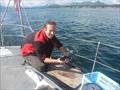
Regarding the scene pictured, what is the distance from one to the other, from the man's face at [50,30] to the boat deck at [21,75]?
0.64m

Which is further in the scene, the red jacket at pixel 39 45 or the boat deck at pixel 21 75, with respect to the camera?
the red jacket at pixel 39 45

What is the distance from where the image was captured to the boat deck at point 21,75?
14.1ft

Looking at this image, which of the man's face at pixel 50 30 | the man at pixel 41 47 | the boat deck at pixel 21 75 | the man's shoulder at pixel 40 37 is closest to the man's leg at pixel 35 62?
the man at pixel 41 47

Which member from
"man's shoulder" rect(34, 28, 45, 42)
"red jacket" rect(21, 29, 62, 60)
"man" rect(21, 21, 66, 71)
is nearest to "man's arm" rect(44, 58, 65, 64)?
"man" rect(21, 21, 66, 71)

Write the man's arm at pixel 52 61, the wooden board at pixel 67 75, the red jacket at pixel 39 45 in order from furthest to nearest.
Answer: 1. the red jacket at pixel 39 45
2. the man's arm at pixel 52 61
3. the wooden board at pixel 67 75

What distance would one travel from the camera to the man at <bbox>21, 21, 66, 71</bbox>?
4.90m

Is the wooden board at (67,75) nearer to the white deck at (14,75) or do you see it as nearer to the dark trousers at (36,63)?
the dark trousers at (36,63)

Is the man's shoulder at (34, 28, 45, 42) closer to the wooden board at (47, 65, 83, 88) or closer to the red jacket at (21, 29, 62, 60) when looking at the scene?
the red jacket at (21, 29, 62, 60)

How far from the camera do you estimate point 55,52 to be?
34.8 ft

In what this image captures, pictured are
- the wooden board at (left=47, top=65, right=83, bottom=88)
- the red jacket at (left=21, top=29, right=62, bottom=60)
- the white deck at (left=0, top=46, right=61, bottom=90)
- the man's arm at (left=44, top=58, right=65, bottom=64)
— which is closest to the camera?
the white deck at (left=0, top=46, right=61, bottom=90)

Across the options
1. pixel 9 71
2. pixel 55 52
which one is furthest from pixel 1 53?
pixel 55 52

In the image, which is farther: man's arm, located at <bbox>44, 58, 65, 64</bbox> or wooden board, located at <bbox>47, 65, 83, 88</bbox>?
man's arm, located at <bbox>44, 58, 65, 64</bbox>

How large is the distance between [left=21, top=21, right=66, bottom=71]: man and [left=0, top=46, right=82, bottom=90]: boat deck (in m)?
0.18

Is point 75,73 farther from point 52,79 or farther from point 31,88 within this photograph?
point 31,88
